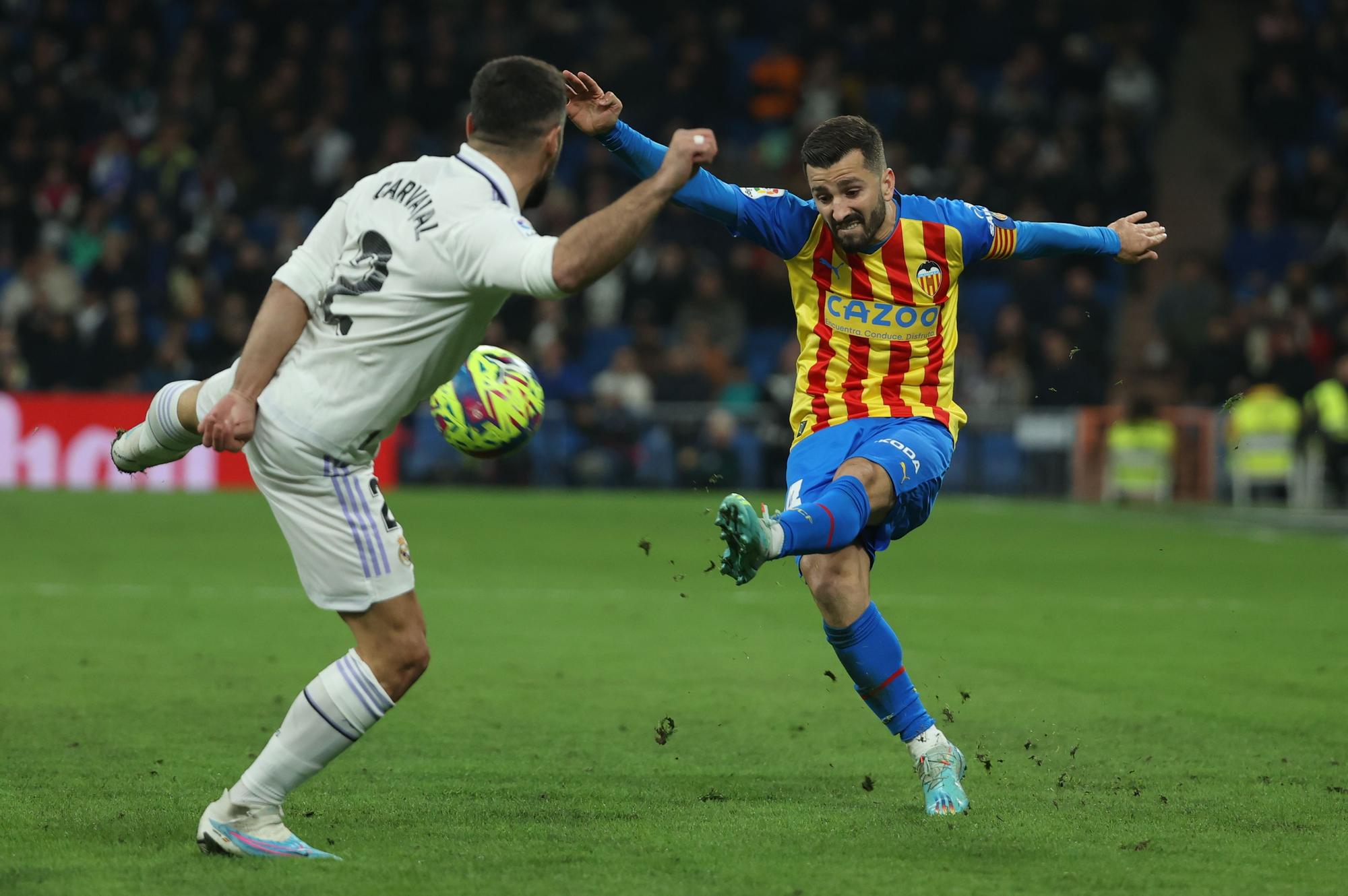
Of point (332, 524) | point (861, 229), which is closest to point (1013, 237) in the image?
point (861, 229)

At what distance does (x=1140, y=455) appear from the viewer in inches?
786

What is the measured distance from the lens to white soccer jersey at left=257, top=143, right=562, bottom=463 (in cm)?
462

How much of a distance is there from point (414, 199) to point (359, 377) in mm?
502

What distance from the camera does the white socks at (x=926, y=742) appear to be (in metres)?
5.65

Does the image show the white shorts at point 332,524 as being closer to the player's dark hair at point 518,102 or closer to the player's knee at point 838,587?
the player's dark hair at point 518,102

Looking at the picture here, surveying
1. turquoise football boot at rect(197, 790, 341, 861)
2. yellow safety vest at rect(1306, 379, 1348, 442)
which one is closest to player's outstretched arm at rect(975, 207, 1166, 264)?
turquoise football boot at rect(197, 790, 341, 861)

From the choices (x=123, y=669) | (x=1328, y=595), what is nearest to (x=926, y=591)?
(x=1328, y=595)

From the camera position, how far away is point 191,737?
6.56m

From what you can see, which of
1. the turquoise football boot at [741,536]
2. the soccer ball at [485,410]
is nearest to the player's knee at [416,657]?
the soccer ball at [485,410]

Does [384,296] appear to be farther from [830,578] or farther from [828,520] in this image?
[830,578]

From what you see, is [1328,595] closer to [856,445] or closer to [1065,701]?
[1065,701]

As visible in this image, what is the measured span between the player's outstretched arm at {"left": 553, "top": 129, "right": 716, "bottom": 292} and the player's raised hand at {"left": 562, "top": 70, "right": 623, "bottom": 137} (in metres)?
1.30

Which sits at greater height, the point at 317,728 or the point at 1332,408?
the point at 1332,408

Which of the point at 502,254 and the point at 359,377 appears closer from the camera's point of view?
the point at 502,254
